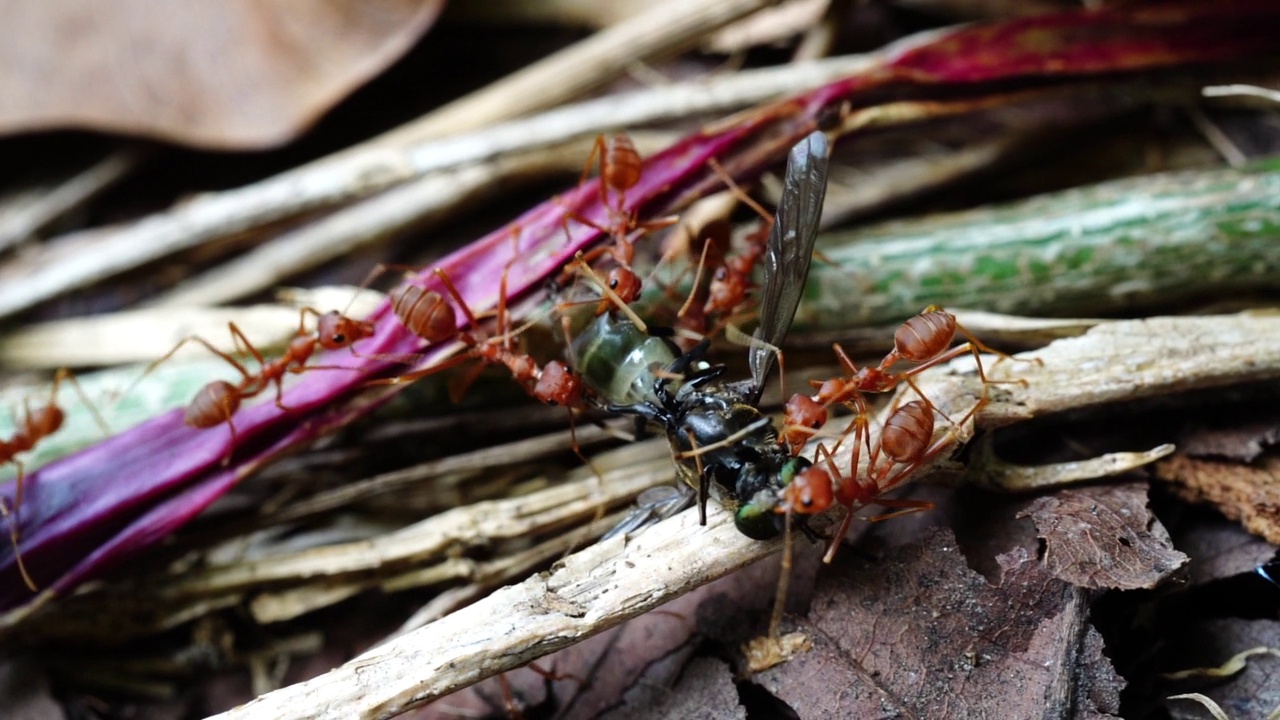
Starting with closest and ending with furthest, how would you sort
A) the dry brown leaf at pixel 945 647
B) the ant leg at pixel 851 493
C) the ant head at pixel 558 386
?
1. the dry brown leaf at pixel 945 647
2. the ant leg at pixel 851 493
3. the ant head at pixel 558 386

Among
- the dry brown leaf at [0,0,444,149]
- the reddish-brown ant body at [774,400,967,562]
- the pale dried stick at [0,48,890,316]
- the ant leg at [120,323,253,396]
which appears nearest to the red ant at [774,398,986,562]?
the reddish-brown ant body at [774,400,967,562]

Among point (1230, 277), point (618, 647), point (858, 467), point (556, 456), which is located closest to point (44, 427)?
point (556, 456)

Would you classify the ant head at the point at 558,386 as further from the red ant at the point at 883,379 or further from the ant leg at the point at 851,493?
the ant leg at the point at 851,493

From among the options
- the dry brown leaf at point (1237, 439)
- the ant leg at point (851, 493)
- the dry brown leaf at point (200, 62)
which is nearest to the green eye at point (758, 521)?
the ant leg at point (851, 493)

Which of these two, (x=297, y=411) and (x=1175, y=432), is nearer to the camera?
(x=1175, y=432)

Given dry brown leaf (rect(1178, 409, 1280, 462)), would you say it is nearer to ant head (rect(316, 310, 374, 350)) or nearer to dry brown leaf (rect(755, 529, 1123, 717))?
dry brown leaf (rect(755, 529, 1123, 717))

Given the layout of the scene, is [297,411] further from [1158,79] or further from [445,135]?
[1158,79]
